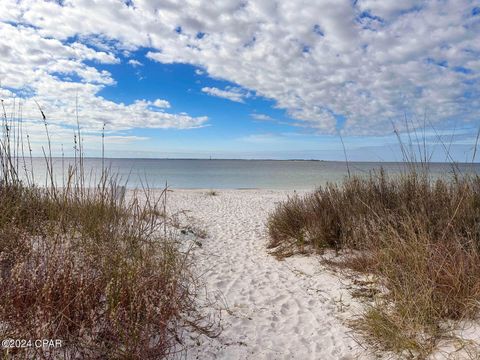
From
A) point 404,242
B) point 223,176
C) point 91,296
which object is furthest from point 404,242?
point 223,176

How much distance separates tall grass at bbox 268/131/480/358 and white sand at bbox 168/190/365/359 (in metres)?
0.39

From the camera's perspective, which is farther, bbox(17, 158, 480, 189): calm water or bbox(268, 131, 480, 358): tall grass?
bbox(17, 158, 480, 189): calm water

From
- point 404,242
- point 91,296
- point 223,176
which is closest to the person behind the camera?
point 91,296

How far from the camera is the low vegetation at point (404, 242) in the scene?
2838mm

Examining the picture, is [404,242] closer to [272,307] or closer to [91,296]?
[272,307]

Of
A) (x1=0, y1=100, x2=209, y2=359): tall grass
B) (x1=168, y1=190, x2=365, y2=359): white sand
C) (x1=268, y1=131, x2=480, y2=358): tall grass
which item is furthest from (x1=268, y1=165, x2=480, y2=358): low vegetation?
(x1=0, y1=100, x2=209, y2=359): tall grass

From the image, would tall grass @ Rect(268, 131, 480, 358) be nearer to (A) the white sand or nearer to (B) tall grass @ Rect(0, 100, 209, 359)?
(A) the white sand

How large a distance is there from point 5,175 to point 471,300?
217 inches

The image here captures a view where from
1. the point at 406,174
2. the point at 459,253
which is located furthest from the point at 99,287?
the point at 406,174

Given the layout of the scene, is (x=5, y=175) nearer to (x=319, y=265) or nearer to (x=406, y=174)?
(x=319, y=265)

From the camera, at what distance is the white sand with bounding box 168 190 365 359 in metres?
2.93

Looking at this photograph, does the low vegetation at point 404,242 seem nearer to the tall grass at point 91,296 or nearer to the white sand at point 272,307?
the white sand at point 272,307

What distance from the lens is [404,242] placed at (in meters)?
3.63

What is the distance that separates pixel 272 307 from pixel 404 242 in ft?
5.84
